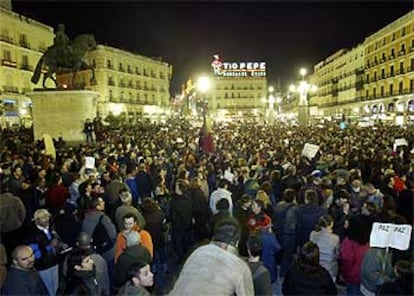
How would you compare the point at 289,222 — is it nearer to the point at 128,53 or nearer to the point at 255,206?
the point at 255,206

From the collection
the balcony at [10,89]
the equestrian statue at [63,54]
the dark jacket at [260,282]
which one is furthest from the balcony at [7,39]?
the dark jacket at [260,282]

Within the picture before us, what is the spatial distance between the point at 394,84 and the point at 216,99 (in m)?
60.2

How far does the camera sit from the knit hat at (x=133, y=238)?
238 inches

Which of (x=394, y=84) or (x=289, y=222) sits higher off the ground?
(x=394, y=84)

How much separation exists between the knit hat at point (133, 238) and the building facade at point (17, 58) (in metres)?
45.8

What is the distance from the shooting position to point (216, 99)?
121 meters

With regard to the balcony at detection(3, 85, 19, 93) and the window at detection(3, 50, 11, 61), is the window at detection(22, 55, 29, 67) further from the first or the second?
the balcony at detection(3, 85, 19, 93)

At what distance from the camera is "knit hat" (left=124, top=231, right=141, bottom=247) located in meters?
6.04

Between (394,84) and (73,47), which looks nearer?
(73,47)

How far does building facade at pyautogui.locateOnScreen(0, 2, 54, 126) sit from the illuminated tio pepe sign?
Result: 214 ft

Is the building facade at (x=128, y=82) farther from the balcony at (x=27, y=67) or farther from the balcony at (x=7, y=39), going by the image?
the balcony at (x=7, y=39)

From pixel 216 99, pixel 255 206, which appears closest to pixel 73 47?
pixel 255 206

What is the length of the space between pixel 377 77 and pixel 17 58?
51.2m

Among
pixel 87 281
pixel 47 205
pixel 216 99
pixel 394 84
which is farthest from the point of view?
pixel 216 99
